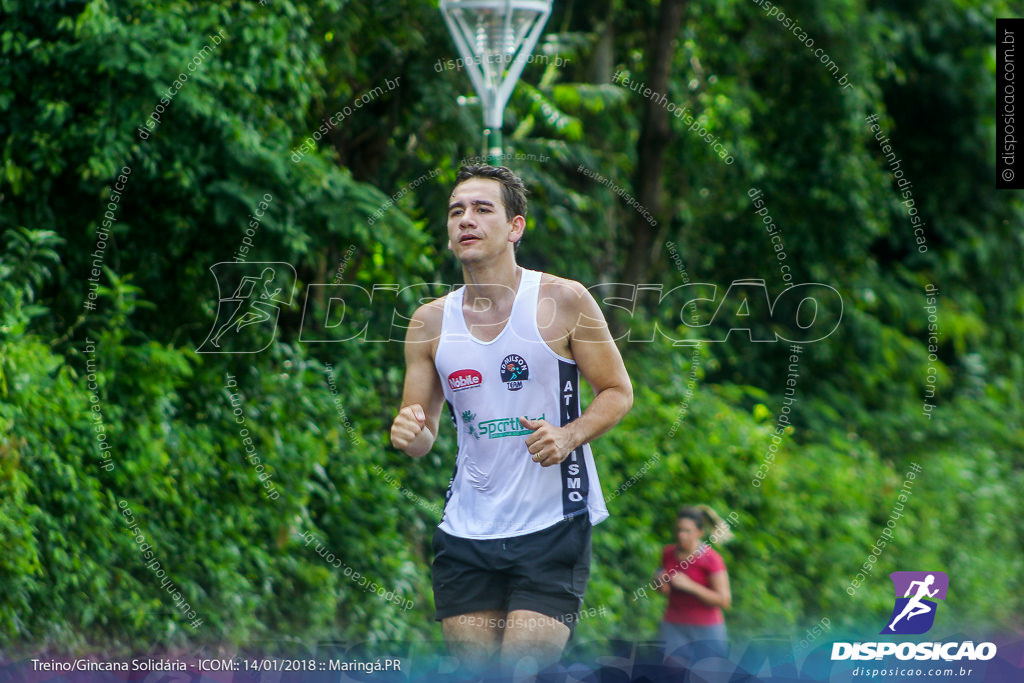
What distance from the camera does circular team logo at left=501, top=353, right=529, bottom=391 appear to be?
337 centimetres

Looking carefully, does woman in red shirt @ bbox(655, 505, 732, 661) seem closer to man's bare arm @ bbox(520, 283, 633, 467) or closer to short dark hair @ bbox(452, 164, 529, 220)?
man's bare arm @ bbox(520, 283, 633, 467)

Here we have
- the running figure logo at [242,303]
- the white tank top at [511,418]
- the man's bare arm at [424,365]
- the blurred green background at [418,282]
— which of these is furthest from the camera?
the running figure logo at [242,303]

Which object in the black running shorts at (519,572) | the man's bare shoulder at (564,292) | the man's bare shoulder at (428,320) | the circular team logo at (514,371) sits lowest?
the black running shorts at (519,572)

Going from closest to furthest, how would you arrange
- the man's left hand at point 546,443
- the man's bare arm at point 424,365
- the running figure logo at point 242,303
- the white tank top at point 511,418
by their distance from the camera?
the man's left hand at point 546,443 < the white tank top at point 511,418 < the man's bare arm at point 424,365 < the running figure logo at point 242,303

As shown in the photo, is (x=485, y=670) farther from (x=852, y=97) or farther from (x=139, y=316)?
(x=852, y=97)

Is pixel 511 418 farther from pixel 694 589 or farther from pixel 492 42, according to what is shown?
pixel 694 589

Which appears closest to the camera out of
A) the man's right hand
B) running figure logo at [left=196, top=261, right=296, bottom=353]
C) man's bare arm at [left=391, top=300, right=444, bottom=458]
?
the man's right hand

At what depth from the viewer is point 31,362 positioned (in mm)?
4367

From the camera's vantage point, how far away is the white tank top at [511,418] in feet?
11.1

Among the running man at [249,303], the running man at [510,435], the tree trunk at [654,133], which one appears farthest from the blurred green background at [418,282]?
the running man at [510,435]

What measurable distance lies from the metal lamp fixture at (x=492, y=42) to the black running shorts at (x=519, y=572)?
235 centimetres

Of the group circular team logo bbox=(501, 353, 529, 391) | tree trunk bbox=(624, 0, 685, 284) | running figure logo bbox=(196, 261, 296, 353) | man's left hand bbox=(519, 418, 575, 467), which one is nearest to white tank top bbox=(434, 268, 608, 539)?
circular team logo bbox=(501, 353, 529, 391)

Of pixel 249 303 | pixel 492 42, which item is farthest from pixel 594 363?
pixel 249 303

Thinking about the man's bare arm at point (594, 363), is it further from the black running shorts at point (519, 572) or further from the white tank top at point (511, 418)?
the black running shorts at point (519, 572)
